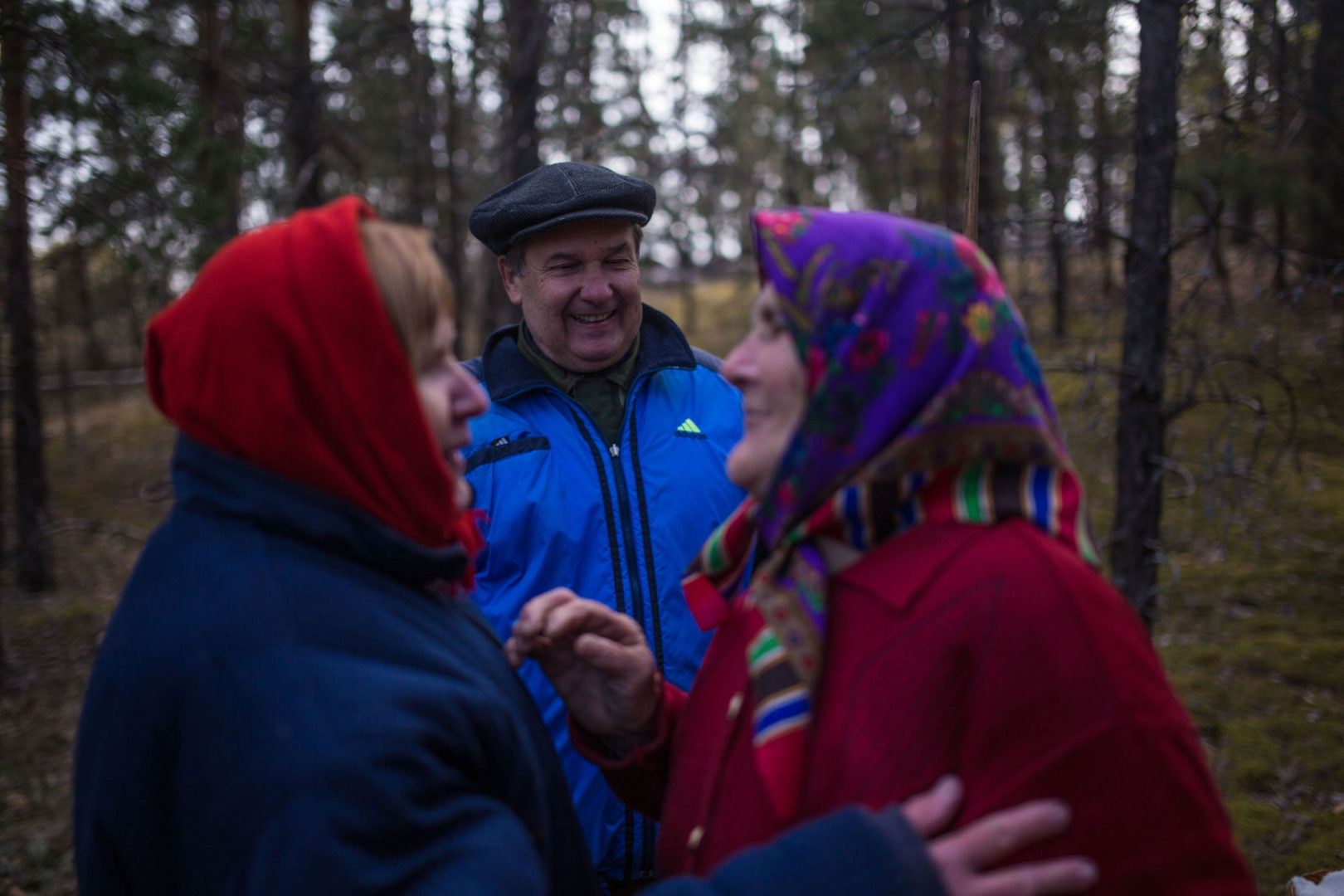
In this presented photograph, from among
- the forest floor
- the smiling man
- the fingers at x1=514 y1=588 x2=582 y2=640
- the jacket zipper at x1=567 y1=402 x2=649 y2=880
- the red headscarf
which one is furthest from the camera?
the forest floor

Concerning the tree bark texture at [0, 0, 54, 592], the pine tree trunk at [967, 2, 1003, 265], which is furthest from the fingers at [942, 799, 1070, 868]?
the tree bark texture at [0, 0, 54, 592]

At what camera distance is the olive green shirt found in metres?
2.67

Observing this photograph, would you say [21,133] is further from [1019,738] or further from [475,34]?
[1019,738]

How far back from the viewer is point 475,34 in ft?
22.4

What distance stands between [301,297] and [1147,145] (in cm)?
379

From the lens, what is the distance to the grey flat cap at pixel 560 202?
262 cm

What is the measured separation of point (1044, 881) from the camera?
1090 mm

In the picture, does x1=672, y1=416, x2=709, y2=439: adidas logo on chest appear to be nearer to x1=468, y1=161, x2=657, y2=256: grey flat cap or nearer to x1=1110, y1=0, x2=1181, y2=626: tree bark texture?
x1=468, y1=161, x2=657, y2=256: grey flat cap

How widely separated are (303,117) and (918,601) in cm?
813

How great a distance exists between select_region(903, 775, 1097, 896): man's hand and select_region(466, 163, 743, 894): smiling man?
4.16ft

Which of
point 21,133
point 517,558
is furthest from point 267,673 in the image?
point 21,133

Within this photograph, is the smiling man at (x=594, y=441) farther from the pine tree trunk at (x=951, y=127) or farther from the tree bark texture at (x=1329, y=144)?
the pine tree trunk at (x=951, y=127)

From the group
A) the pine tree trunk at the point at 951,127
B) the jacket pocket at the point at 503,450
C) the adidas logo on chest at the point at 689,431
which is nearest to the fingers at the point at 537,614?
the jacket pocket at the point at 503,450

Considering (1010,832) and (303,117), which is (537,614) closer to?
(1010,832)
